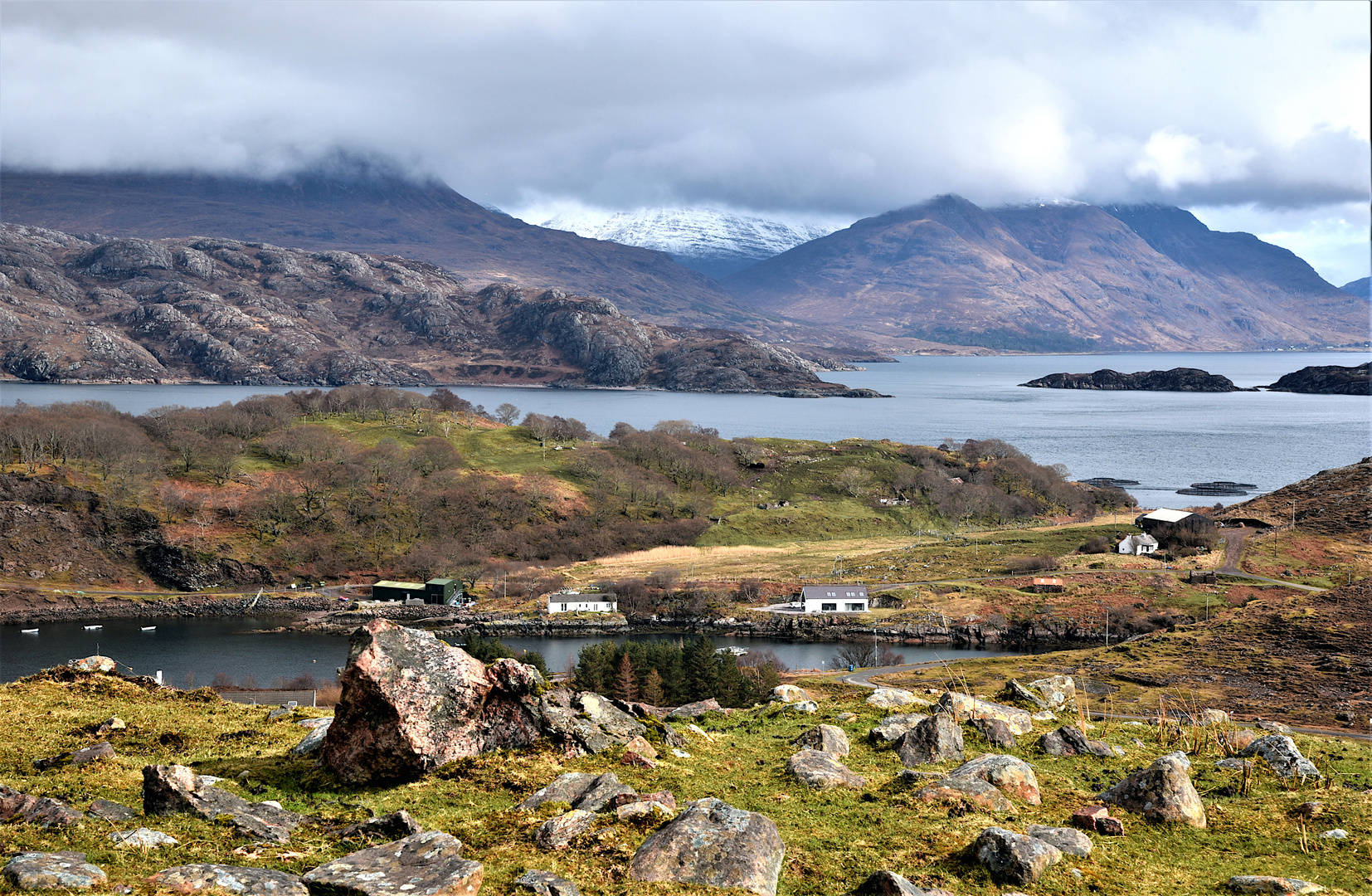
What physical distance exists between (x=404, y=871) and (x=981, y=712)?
44.9 ft

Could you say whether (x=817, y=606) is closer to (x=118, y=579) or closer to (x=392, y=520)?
(x=392, y=520)

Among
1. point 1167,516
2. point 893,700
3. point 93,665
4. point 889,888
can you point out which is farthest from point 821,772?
point 1167,516

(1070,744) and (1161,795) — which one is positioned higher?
(1161,795)

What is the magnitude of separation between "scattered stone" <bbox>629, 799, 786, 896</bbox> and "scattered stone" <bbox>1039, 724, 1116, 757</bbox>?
900 centimetres

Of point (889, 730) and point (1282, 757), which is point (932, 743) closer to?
point (889, 730)

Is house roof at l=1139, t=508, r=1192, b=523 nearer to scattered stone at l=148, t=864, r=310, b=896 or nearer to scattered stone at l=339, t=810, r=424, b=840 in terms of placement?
scattered stone at l=339, t=810, r=424, b=840

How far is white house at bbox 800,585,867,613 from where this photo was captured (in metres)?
92.5

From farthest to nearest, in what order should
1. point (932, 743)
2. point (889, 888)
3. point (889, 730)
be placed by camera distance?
point (889, 730)
point (932, 743)
point (889, 888)

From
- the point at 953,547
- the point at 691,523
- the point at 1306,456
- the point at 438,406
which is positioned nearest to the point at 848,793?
the point at 953,547

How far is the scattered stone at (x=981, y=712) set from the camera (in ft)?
65.5

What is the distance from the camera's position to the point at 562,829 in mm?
11906

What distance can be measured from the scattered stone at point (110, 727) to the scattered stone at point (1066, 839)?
15.6 metres

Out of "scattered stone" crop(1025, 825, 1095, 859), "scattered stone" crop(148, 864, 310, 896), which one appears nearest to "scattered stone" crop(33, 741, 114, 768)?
"scattered stone" crop(148, 864, 310, 896)

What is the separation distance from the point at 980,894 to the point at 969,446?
157244mm
